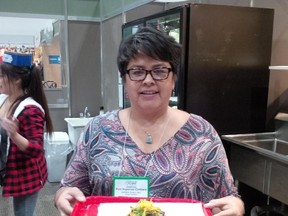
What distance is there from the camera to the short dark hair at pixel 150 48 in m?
0.96

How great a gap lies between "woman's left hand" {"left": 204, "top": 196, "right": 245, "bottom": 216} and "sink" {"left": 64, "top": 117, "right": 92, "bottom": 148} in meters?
2.86

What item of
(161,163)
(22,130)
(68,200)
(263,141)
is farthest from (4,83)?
(263,141)

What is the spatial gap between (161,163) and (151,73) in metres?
0.29

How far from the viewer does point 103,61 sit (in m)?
4.33

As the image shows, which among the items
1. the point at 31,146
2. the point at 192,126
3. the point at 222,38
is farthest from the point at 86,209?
the point at 222,38

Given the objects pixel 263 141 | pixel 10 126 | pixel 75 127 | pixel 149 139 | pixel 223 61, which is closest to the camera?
pixel 149 139

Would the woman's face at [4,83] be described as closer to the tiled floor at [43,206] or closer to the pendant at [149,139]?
the pendant at [149,139]

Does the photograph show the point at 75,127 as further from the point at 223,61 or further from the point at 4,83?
the point at 223,61

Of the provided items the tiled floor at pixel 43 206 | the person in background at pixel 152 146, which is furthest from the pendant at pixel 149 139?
the tiled floor at pixel 43 206

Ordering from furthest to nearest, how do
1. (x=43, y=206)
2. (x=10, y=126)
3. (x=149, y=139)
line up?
(x=43, y=206), (x=10, y=126), (x=149, y=139)

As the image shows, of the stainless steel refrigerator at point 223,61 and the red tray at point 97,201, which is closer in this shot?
the red tray at point 97,201

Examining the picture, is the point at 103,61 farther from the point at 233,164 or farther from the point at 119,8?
the point at 233,164

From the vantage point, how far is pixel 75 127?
146 inches

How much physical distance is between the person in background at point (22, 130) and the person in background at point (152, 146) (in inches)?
35.9
